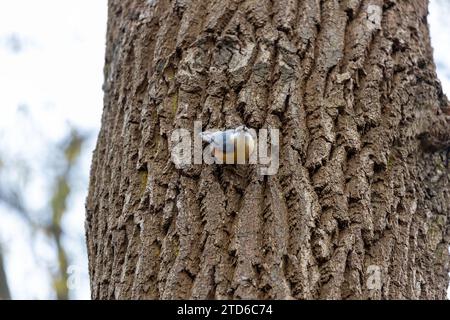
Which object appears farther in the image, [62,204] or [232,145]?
[62,204]

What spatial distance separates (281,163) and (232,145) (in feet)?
0.41

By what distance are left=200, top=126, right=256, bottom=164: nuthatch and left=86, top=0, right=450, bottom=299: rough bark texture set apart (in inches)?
1.1

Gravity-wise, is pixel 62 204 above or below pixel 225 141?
below

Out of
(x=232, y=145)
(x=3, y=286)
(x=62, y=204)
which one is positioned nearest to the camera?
(x=232, y=145)

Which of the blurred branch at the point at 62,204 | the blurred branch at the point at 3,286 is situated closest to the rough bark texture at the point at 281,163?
the blurred branch at the point at 3,286

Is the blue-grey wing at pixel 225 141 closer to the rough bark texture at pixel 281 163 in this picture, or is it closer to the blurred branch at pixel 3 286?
the rough bark texture at pixel 281 163

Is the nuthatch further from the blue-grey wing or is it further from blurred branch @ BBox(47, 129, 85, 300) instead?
blurred branch @ BBox(47, 129, 85, 300)

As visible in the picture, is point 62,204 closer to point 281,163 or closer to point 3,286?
point 3,286

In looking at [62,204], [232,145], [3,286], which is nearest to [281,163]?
[232,145]

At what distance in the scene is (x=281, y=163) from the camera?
147cm

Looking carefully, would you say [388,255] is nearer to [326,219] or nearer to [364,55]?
[326,219]

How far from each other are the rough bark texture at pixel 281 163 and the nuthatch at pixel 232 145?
0.03 m

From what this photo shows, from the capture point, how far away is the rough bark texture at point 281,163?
1354 mm

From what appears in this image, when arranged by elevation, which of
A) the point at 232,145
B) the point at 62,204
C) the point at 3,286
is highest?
the point at 232,145
